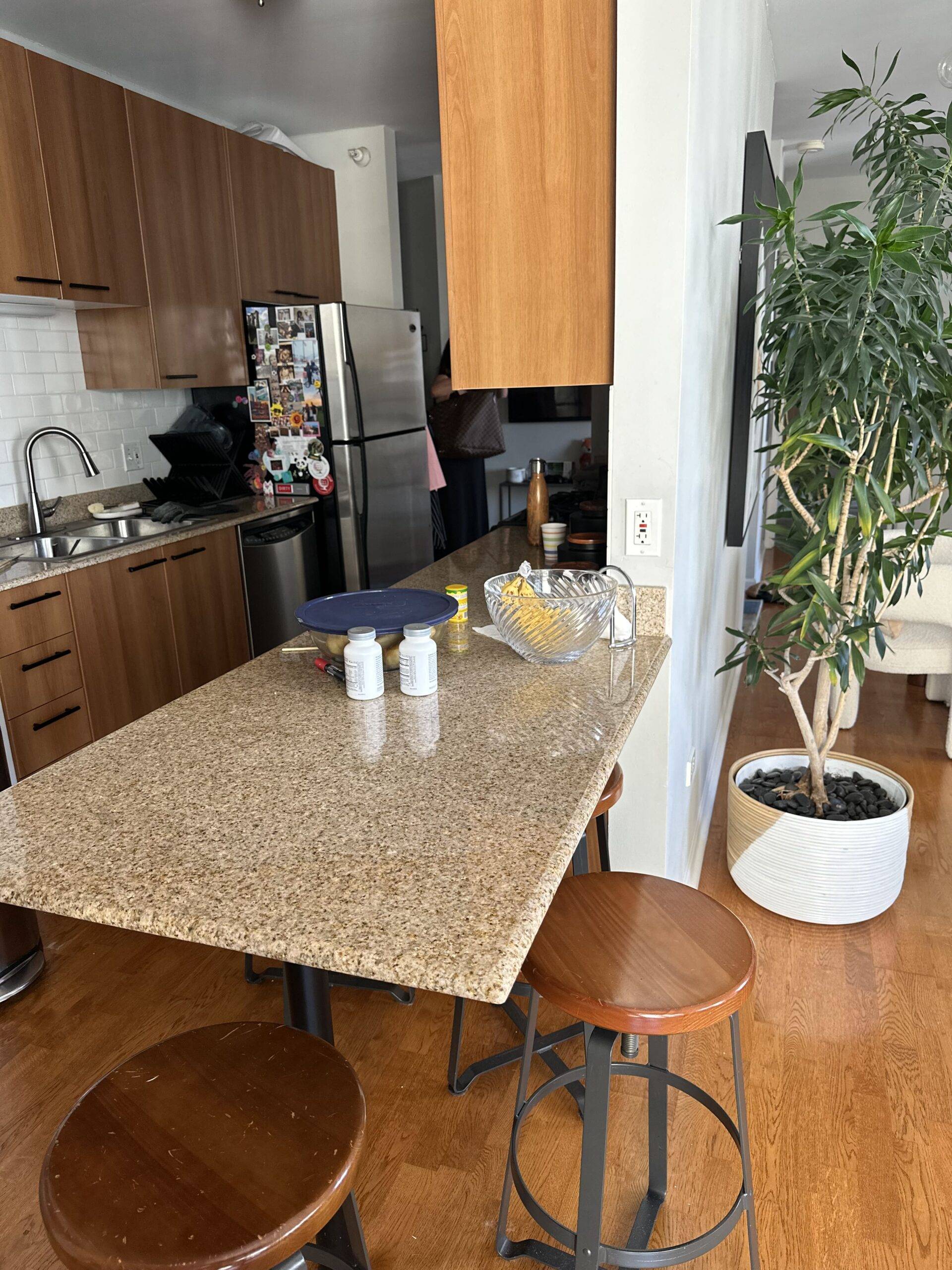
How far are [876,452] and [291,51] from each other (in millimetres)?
3092

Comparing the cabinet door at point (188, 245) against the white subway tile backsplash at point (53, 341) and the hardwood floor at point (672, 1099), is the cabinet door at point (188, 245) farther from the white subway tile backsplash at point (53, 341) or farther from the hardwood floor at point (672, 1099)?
the hardwood floor at point (672, 1099)

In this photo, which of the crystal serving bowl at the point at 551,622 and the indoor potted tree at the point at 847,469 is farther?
the indoor potted tree at the point at 847,469

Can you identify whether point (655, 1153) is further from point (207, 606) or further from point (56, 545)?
point (56, 545)

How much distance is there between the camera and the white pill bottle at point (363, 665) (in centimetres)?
157

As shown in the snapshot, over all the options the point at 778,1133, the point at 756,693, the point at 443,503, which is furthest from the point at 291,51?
the point at 778,1133

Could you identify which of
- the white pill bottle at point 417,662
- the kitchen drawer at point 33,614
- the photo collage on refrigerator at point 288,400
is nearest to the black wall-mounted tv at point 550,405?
the photo collage on refrigerator at point 288,400

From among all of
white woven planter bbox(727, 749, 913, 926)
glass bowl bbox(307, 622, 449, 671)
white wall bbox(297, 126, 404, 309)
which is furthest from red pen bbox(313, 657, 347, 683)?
white wall bbox(297, 126, 404, 309)

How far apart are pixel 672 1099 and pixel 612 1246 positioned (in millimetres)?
460

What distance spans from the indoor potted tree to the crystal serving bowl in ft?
2.18

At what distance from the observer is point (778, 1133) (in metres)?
1.76

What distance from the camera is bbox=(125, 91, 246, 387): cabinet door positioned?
11.6ft

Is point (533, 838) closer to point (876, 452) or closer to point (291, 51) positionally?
point (876, 452)

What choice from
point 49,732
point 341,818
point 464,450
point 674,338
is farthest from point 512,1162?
point 464,450

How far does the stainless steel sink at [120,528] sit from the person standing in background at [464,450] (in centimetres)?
221
